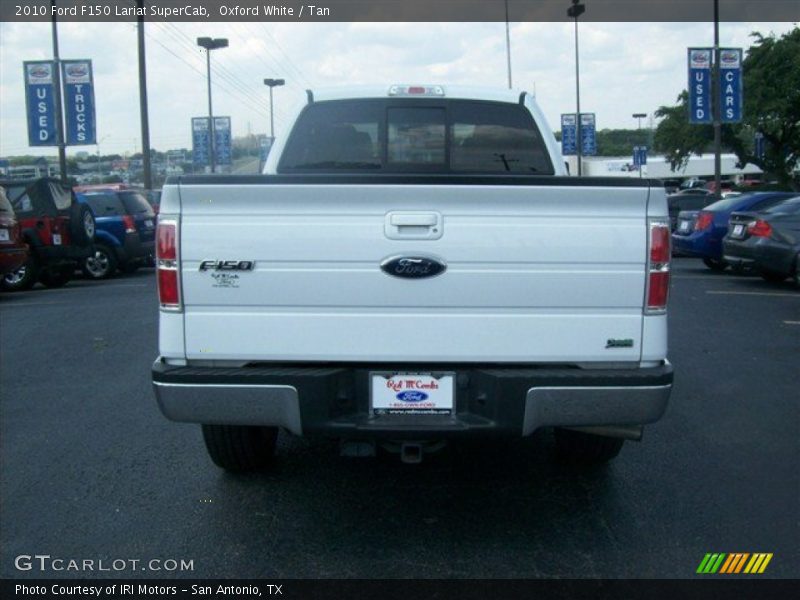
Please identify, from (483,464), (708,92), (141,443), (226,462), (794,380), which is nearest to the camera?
(226,462)

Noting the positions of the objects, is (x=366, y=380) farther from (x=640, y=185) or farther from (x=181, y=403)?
(x=640, y=185)

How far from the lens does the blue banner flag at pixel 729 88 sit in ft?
Answer: 82.1

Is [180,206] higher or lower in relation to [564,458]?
higher

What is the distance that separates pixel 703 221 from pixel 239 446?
1361cm

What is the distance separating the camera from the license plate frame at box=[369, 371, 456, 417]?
4031 millimetres

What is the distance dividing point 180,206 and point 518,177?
4.73ft

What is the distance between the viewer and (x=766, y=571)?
4055 millimetres

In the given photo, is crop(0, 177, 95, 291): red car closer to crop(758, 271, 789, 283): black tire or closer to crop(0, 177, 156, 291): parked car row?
crop(0, 177, 156, 291): parked car row

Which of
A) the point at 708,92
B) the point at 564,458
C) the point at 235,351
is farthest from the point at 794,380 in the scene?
the point at 708,92

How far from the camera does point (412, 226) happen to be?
12.9 ft

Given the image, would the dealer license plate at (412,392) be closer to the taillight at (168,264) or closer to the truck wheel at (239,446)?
the taillight at (168,264)

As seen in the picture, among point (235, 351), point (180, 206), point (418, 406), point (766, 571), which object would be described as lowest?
point (766, 571)

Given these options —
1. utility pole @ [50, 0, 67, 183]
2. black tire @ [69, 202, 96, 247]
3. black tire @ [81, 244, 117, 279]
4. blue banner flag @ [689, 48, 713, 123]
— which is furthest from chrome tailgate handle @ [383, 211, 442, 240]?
blue banner flag @ [689, 48, 713, 123]

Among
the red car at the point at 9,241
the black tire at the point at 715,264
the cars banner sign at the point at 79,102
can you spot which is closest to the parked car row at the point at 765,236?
the black tire at the point at 715,264
